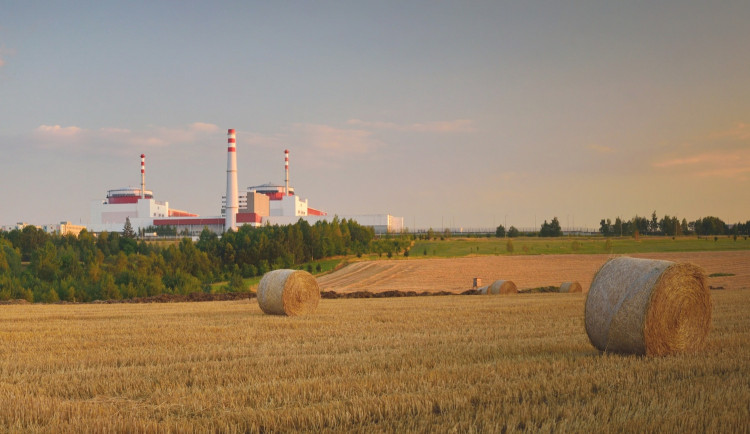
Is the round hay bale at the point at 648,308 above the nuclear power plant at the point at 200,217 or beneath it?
beneath

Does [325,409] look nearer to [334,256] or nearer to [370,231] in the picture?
[334,256]

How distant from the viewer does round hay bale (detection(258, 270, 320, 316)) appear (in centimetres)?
1994

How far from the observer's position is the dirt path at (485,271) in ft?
150

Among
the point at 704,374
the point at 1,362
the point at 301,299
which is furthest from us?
the point at 301,299

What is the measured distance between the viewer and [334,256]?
82.3 meters

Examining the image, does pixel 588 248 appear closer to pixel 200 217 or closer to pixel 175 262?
pixel 175 262

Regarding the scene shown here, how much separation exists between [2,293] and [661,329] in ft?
168

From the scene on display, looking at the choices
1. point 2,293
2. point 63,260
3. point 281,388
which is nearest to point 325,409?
point 281,388

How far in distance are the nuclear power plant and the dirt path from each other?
71.5 meters

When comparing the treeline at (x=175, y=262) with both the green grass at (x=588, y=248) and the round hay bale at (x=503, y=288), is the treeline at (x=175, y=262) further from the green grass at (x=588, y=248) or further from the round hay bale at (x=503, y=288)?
the round hay bale at (x=503, y=288)

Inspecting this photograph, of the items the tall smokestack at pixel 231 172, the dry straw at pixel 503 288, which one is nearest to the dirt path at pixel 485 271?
the dry straw at pixel 503 288

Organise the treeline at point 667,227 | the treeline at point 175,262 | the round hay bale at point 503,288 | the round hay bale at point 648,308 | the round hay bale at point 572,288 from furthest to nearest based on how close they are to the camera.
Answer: the treeline at point 667,227
the treeline at point 175,262
the round hay bale at point 572,288
the round hay bale at point 503,288
the round hay bale at point 648,308

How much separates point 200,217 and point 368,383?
141 meters

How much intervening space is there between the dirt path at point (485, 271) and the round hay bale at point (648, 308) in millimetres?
30290
